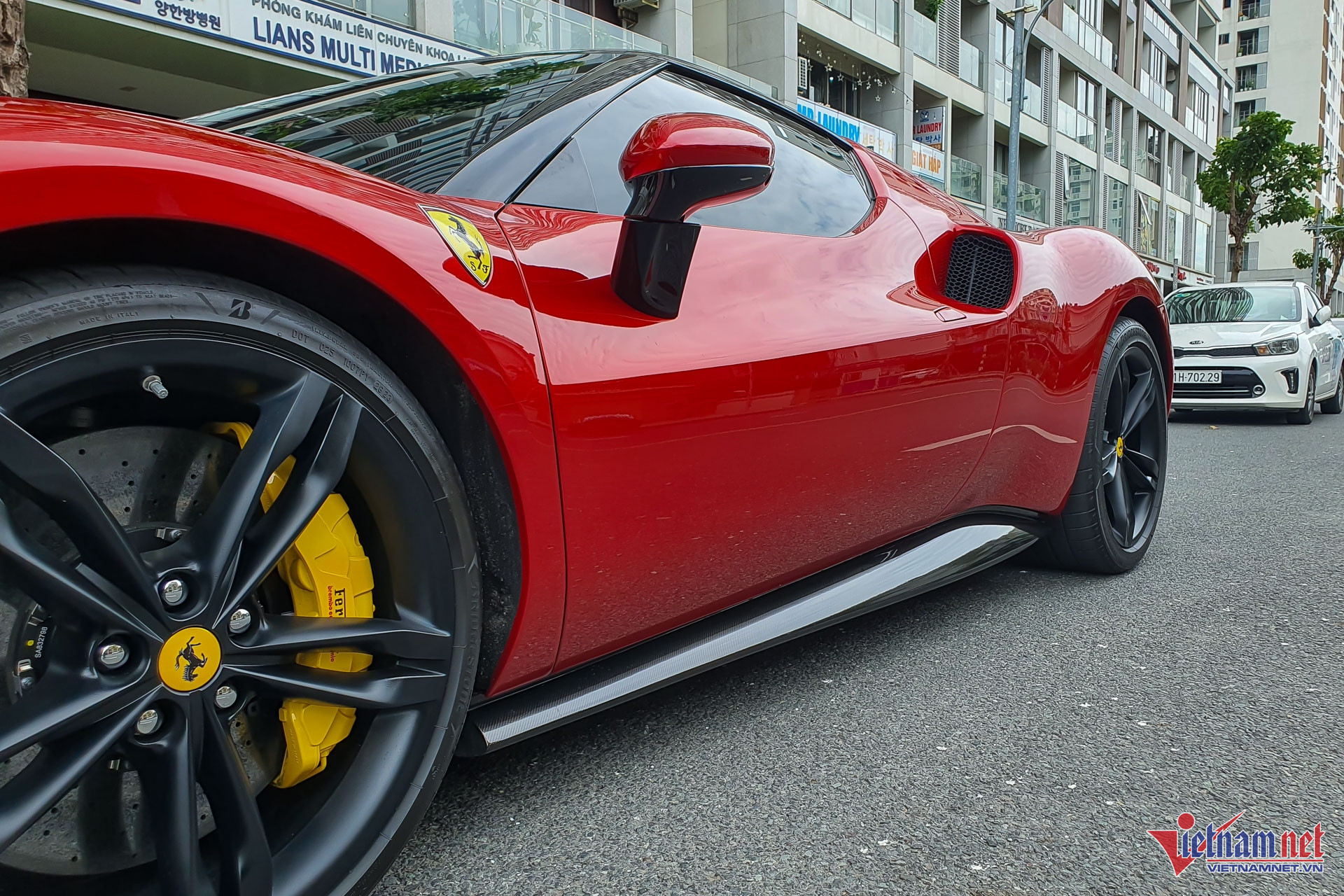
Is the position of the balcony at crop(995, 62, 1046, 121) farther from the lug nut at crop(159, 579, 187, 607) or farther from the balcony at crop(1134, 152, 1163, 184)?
the lug nut at crop(159, 579, 187, 607)

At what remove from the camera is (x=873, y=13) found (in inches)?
836

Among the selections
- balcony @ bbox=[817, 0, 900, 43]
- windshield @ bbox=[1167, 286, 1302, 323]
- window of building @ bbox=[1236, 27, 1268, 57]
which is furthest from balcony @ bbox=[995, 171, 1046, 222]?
window of building @ bbox=[1236, 27, 1268, 57]

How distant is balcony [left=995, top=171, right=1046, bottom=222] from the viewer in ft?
88.4

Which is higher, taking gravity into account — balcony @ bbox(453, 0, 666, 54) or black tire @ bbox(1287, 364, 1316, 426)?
balcony @ bbox(453, 0, 666, 54)

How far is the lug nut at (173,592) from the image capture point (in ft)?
3.15

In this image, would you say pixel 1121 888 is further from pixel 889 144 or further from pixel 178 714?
pixel 889 144

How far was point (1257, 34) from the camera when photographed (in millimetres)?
63812

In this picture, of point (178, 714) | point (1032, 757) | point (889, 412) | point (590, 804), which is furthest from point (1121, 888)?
point (178, 714)

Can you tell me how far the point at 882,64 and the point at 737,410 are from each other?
22325 mm

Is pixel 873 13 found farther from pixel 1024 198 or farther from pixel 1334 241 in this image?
pixel 1334 241

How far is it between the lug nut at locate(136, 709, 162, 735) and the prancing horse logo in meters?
0.05

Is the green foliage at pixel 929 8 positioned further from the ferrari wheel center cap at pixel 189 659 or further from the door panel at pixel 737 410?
the ferrari wheel center cap at pixel 189 659

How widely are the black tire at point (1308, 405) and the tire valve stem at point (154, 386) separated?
419 inches

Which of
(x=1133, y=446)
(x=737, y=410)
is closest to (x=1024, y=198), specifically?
(x=1133, y=446)
